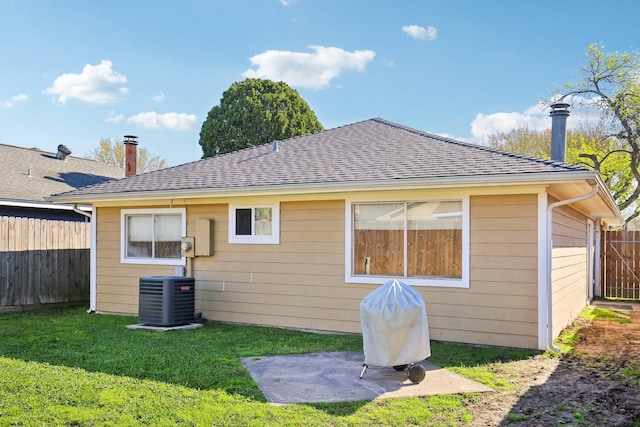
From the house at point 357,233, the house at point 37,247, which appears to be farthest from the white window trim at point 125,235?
the house at point 37,247

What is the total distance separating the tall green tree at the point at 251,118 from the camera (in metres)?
24.9

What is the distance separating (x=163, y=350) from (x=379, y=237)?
10.8 feet

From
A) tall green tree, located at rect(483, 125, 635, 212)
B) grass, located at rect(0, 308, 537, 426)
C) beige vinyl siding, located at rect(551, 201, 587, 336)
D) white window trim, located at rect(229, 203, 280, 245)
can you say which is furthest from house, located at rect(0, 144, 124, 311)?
tall green tree, located at rect(483, 125, 635, 212)

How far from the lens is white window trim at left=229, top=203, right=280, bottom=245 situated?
8.43m

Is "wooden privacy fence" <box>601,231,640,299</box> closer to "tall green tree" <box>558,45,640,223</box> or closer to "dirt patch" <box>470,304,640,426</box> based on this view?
"tall green tree" <box>558,45,640,223</box>

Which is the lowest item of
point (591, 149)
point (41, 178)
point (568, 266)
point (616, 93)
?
point (568, 266)

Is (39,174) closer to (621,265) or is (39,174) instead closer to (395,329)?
(395,329)

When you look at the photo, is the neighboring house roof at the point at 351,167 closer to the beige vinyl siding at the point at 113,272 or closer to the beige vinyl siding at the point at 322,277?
the beige vinyl siding at the point at 322,277

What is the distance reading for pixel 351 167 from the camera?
8.25 meters

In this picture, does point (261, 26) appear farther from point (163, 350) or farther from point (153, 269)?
point (163, 350)

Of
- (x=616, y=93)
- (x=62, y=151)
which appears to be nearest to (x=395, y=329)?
(x=62, y=151)

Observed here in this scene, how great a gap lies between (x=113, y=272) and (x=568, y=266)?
8.11m

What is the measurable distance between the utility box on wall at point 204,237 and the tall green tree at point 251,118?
52.5ft

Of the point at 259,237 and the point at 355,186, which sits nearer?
the point at 355,186
